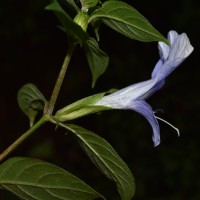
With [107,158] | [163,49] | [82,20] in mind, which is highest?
[82,20]

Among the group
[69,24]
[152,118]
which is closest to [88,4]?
[69,24]

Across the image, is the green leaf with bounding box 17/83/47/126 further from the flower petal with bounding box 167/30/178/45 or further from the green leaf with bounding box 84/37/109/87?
the flower petal with bounding box 167/30/178/45

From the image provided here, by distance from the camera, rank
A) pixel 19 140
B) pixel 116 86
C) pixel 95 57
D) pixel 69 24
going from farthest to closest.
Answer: pixel 116 86 → pixel 95 57 → pixel 19 140 → pixel 69 24

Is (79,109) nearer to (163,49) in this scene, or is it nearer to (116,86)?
(163,49)

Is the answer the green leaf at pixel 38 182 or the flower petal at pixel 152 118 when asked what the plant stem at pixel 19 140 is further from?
the flower petal at pixel 152 118

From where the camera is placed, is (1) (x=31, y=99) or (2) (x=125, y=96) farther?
(1) (x=31, y=99)

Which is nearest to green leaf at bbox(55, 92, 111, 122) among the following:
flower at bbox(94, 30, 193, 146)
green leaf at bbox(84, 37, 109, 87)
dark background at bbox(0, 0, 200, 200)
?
flower at bbox(94, 30, 193, 146)
